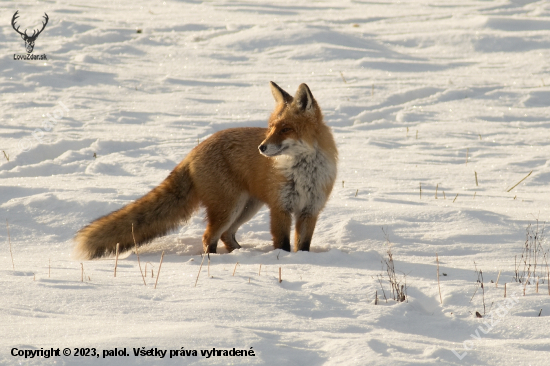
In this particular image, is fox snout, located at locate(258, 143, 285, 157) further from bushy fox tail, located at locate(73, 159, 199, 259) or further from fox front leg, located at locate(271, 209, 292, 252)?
bushy fox tail, located at locate(73, 159, 199, 259)

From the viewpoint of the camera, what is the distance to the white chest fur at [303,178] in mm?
5703


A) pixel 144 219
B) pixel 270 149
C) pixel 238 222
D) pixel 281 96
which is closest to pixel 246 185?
pixel 238 222

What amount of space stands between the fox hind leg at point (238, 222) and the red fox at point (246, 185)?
165 mm

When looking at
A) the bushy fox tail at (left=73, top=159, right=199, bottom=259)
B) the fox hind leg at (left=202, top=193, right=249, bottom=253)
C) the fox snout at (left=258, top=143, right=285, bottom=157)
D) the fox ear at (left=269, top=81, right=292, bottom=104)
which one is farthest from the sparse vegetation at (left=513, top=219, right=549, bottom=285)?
the bushy fox tail at (left=73, top=159, right=199, bottom=259)

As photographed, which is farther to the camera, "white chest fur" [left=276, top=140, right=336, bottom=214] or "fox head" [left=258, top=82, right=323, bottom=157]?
"white chest fur" [left=276, top=140, right=336, bottom=214]

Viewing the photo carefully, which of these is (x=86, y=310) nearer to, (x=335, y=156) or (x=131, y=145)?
(x=335, y=156)

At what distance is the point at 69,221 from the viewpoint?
6.39 meters

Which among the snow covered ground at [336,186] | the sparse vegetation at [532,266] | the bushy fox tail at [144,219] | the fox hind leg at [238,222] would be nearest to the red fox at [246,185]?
the bushy fox tail at [144,219]

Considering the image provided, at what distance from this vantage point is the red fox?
18.6ft

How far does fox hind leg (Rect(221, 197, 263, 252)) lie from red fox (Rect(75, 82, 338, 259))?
165 millimetres

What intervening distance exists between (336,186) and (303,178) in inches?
89.8

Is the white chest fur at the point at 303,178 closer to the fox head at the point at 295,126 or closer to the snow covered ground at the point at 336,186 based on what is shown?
the fox head at the point at 295,126

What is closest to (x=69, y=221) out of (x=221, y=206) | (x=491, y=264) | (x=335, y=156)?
(x=221, y=206)

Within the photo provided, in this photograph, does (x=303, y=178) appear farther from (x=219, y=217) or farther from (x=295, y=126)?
(x=219, y=217)
